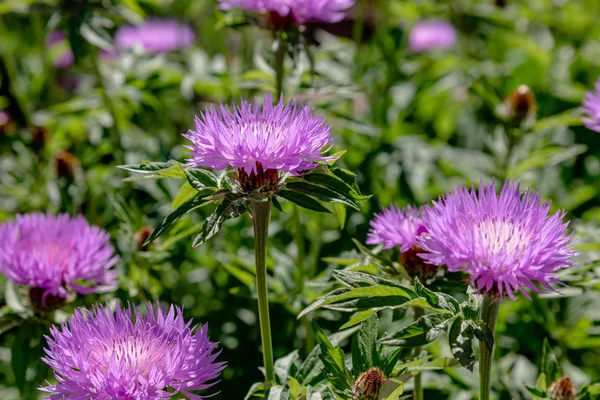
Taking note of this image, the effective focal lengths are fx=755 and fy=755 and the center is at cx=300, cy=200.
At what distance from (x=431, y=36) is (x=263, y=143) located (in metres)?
2.83

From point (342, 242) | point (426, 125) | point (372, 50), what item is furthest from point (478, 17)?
point (342, 242)

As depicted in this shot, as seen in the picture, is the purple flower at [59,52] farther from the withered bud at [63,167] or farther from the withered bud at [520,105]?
the withered bud at [520,105]

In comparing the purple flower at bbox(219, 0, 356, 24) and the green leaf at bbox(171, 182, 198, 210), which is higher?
the purple flower at bbox(219, 0, 356, 24)

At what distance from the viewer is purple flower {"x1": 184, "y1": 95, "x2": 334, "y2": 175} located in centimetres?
109

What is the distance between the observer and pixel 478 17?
3068mm

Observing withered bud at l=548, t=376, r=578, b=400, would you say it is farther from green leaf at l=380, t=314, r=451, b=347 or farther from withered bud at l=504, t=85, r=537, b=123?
withered bud at l=504, t=85, r=537, b=123

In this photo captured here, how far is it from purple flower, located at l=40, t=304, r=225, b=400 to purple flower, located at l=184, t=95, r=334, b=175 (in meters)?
0.24

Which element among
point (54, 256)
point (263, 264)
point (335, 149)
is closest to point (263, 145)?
point (263, 264)

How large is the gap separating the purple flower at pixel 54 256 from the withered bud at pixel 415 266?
0.63 m

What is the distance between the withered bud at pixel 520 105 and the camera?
2.10 meters

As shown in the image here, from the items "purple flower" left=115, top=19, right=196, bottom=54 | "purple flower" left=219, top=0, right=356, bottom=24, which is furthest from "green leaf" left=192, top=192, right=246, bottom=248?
"purple flower" left=115, top=19, right=196, bottom=54

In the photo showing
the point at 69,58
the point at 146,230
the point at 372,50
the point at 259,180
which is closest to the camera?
the point at 259,180

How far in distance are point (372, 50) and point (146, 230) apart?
118 centimetres

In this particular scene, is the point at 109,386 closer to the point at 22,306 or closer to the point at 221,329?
the point at 22,306
